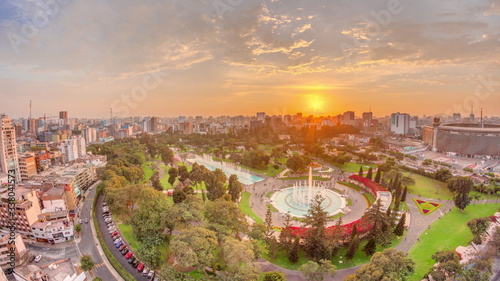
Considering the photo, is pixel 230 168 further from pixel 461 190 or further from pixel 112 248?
pixel 461 190

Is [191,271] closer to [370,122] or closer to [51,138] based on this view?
[51,138]

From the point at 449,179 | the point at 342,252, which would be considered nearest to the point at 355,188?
the point at 449,179

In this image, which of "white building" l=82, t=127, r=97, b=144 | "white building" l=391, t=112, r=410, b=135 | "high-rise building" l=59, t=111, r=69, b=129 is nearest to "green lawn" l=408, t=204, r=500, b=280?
"white building" l=391, t=112, r=410, b=135

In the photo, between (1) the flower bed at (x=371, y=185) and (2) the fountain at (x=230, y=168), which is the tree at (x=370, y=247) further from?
(2) the fountain at (x=230, y=168)

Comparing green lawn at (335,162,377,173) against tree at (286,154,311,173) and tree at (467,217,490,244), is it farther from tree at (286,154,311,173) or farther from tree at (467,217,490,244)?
tree at (467,217,490,244)

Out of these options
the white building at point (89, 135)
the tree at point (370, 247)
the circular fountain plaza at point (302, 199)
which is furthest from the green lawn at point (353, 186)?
the white building at point (89, 135)
